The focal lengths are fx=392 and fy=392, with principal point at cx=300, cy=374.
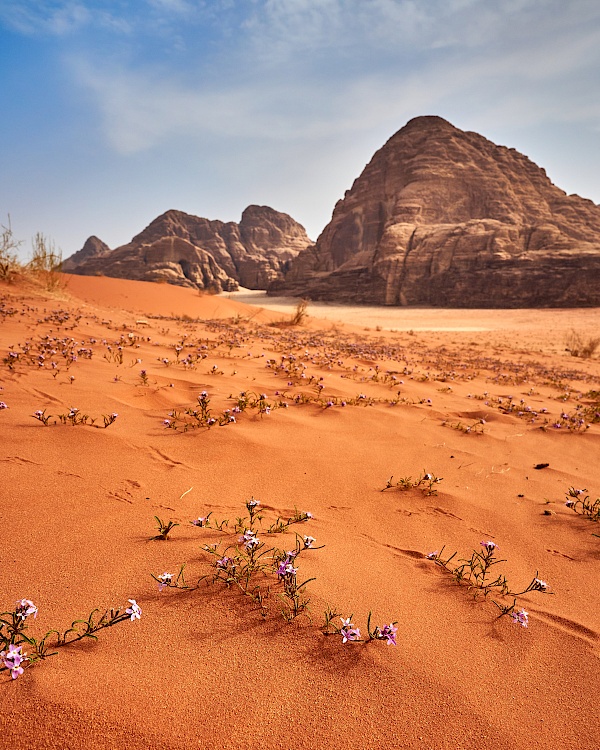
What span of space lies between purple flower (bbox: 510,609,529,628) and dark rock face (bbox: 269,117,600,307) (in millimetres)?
44145

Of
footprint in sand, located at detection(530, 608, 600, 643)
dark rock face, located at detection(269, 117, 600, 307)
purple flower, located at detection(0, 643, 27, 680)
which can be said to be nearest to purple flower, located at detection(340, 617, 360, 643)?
footprint in sand, located at detection(530, 608, 600, 643)

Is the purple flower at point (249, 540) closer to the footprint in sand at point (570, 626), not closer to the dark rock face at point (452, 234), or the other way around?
the footprint in sand at point (570, 626)

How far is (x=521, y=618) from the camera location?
153 centimetres

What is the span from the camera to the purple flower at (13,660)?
3.43 feet

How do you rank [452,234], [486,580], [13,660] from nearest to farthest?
[13,660], [486,580], [452,234]

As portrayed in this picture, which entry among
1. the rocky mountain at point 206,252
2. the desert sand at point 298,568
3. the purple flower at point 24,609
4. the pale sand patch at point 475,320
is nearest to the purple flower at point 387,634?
the desert sand at point 298,568

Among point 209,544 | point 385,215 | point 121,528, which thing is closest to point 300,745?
point 209,544

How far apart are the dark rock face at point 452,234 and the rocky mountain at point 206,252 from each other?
650 inches

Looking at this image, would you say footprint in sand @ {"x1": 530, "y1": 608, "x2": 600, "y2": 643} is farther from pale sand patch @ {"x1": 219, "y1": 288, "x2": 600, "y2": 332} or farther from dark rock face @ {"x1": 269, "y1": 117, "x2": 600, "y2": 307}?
dark rock face @ {"x1": 269, "y1": 117, "x2": 600, "y2": 307}

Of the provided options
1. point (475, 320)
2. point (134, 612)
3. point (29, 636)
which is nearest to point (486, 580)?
point (134, 612)

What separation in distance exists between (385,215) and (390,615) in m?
74.2

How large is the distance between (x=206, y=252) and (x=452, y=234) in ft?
154

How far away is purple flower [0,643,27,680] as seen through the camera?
1.04m

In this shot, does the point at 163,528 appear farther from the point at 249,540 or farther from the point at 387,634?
the point at 387,634
